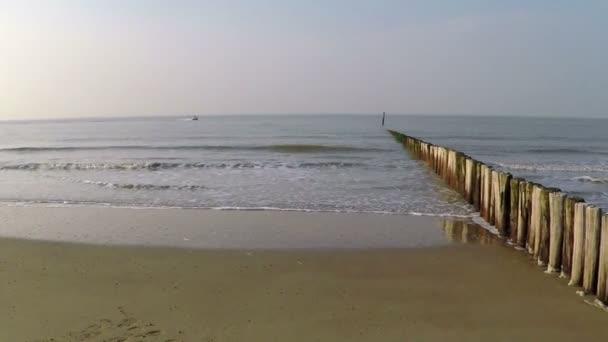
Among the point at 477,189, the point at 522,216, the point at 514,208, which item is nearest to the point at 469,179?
the point at 477,189

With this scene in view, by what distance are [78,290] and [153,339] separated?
6.31 feet

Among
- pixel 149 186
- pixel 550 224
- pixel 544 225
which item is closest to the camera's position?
pixel 550 224

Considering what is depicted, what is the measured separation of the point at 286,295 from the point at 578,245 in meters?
3.31

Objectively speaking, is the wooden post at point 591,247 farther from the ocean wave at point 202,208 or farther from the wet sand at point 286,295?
the ocean wave at point 202,208

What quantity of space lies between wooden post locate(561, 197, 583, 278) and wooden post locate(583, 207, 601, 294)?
396 millimetres

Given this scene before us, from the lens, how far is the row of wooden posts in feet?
16.4

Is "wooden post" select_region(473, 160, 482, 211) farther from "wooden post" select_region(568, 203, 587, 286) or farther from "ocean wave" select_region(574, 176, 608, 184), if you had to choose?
"ocean wave" select_region(574, 176, 608, 184)

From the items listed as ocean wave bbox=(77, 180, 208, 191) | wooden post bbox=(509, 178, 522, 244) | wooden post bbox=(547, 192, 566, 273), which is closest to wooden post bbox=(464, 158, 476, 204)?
wooden post bbox=(509, 178, 522, 244)

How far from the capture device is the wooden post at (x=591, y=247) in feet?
16.3

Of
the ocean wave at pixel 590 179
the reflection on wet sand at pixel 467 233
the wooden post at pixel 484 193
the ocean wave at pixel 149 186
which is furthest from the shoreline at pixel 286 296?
the ocean wave at pixel 590 179

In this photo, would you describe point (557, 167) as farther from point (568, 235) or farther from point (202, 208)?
point (568, 235)

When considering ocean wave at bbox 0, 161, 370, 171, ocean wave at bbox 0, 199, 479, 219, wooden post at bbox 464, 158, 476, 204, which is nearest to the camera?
ocean wave at bbox 0, 199, 479, 219

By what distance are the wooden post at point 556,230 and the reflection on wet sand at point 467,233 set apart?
1.52 m

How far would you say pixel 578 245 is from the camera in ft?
17.5
